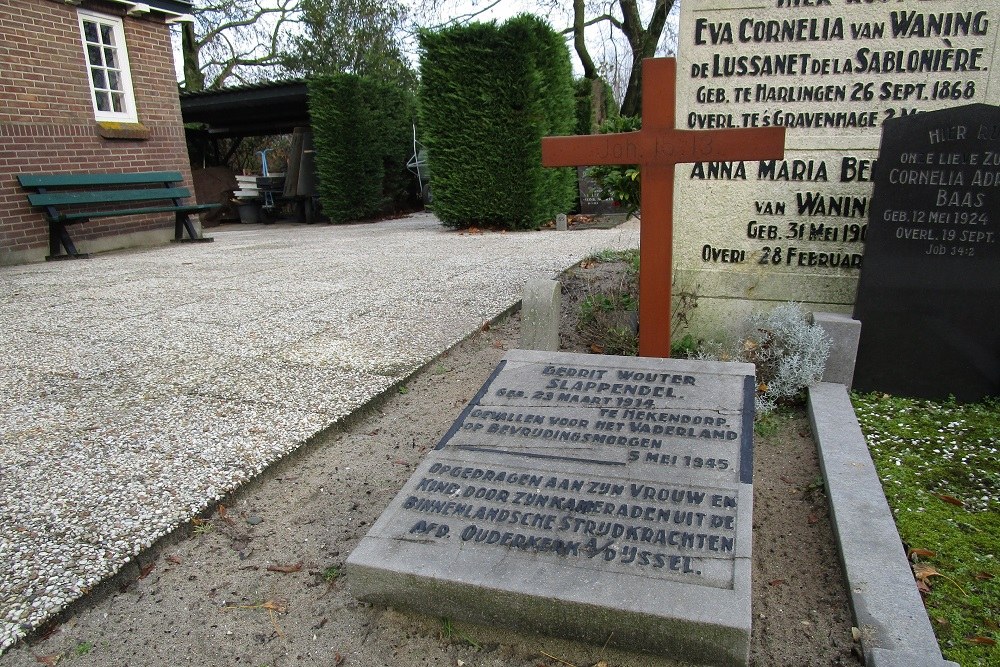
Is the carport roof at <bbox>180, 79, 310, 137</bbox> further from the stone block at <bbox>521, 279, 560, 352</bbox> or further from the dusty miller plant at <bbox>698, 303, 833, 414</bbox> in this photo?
the dusty miller plant at <bbox>698, 303, 833, 414</bbox>

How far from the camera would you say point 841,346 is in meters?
3.41

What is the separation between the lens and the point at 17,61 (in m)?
8.17

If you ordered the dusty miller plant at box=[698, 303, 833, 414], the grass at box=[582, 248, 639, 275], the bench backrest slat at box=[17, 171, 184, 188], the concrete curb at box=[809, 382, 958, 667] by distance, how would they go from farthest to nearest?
the bench backrest slat at box=[17, 171, 184, 188] < the grass at box=[582, 248, 639, 275] < the dusty miller plant at box=[698, 303, 833, 414] < the concrete curb at box=[809, 382, 958, 667]

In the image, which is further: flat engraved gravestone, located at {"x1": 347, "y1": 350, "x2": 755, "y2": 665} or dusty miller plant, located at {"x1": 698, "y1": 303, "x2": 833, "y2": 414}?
dusty miller plant, located at {"x1": 698, "y1": 303, "x2": 833, "y2": 414}

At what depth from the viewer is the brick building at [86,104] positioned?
26.8 feet

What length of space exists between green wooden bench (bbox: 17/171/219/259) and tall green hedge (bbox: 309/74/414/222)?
3.13 meters

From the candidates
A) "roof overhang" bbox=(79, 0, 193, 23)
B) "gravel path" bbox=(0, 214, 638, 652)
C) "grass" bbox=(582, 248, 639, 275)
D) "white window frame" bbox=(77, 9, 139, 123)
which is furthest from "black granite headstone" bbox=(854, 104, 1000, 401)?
"roof overhang" bbox=(79, 0, 193, 23)

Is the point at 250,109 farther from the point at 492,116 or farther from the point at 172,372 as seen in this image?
the point at 172,372

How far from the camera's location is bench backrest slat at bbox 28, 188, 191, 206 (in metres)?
8.31

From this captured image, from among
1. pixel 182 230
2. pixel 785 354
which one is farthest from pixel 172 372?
pixel 182 230

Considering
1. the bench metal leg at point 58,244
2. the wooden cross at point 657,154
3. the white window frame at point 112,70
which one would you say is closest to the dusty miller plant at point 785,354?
the wooden cross at point 657,154

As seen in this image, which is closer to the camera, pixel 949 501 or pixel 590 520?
pixel 590 520

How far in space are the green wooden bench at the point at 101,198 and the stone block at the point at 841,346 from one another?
856cm

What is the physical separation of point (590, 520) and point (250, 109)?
52.9ft
